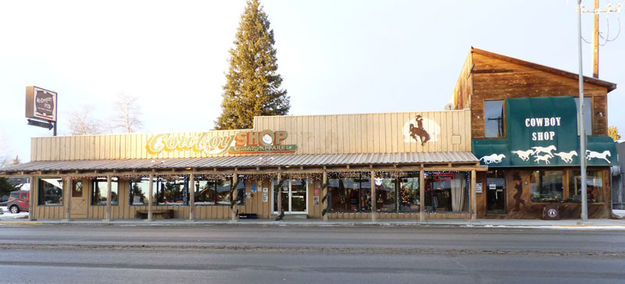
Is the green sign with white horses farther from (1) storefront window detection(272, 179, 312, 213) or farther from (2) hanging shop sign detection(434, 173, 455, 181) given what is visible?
(1) storefront window detection(272, 179, 312, 213)

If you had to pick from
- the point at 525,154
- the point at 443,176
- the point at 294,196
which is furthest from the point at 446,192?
the point at 294,196

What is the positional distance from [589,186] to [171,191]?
2095 centimetres

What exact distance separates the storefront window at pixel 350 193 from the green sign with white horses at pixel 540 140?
5589 mm

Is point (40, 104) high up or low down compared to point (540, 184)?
up

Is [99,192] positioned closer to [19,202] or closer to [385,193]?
[19,202]

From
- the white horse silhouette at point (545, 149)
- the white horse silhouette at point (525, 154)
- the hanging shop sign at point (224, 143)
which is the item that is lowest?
the white horse silhouette at point (525, 154)

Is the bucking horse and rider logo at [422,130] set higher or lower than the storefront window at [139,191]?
higher

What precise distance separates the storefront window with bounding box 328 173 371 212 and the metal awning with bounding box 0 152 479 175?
1.26 meters

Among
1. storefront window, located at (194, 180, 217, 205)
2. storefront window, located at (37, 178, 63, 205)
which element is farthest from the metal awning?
storefront window, located at (194, 180, 217, 205)

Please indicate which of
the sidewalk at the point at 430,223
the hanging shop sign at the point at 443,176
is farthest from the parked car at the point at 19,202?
the hanging shop sign at the point at 443,176

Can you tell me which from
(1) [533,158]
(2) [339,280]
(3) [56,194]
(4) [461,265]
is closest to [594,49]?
(1) [533,158]

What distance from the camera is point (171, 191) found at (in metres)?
26.2

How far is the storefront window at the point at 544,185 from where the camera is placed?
2273 cm

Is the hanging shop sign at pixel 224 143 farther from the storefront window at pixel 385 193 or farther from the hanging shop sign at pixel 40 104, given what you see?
the hanging shop sign at pixel 40 104
